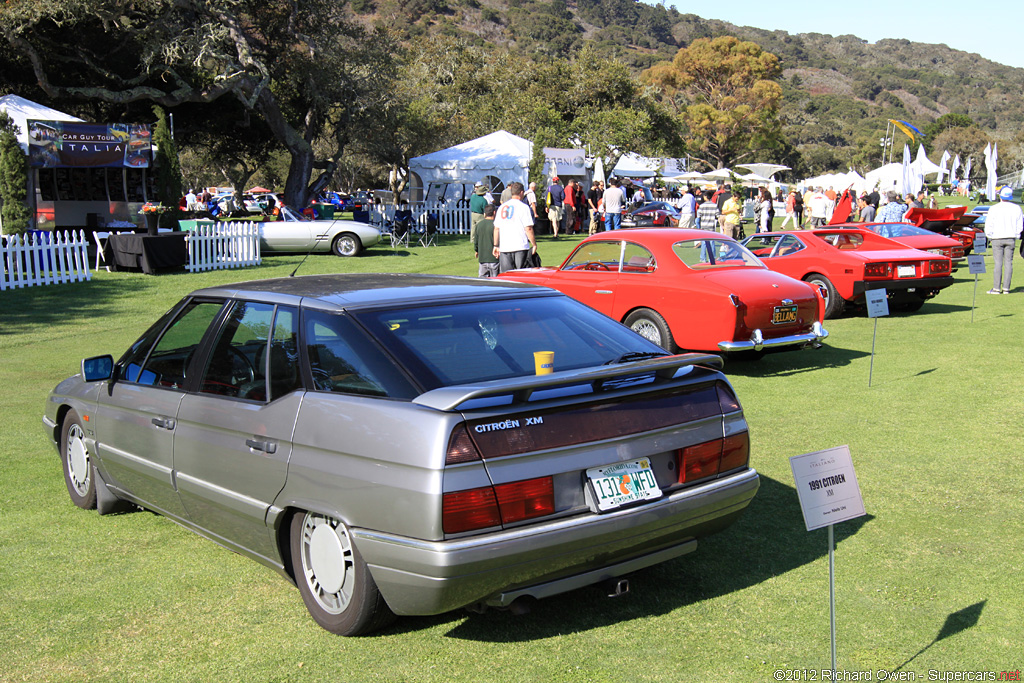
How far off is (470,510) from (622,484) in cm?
70

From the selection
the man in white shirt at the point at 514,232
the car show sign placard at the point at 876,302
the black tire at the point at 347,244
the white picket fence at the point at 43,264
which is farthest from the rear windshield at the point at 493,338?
the black tire at the point at 347,244

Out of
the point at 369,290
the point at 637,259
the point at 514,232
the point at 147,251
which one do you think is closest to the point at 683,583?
the point at 369,290

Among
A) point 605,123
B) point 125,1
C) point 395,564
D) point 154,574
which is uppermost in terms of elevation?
point 125,1

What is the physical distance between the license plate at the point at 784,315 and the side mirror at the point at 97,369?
667 centimetres

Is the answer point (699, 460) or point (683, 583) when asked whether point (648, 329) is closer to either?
point (683, 583)

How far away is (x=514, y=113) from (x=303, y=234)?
26.6m

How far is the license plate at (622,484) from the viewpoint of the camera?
354cm

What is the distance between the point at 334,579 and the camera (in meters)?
3.70

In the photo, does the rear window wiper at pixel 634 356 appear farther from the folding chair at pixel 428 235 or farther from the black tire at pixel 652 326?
the folding chair at pixel 428 235

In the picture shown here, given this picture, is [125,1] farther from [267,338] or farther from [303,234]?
[267,338]

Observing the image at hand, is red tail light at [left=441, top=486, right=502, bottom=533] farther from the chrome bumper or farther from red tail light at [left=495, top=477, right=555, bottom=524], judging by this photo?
the chrome bumper

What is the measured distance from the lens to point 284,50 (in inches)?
1235

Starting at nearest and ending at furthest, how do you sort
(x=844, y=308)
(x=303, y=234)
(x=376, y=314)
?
1. (x=376, y=314)
2. (x=844, y=308)
3. (x=303, y=234)

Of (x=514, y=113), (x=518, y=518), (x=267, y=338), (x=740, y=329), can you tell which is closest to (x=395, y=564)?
(x=518, y=518)
